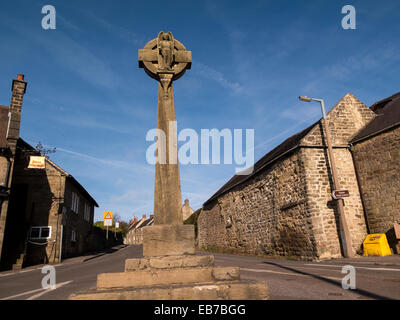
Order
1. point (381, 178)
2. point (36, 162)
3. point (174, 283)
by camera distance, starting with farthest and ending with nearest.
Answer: point (36, 162) → point (381, 178) → point (174, 283)

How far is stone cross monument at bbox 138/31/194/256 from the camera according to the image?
4062 mm

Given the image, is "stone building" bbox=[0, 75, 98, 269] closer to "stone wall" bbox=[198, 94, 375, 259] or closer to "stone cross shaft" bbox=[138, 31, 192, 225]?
"stone wall" bbox=[198, 94, 375, 259]

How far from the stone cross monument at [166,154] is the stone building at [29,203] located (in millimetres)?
12331

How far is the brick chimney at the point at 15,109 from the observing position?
14.1 m

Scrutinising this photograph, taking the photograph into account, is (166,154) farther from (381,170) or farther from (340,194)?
(381,170)

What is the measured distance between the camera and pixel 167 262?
3.69 meters

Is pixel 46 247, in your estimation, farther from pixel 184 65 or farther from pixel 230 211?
pixel 184 65

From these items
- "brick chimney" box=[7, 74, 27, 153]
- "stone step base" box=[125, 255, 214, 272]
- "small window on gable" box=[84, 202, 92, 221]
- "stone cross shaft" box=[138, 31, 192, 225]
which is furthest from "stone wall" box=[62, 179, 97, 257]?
"stone step base" box=[125, 255, 214, 272]

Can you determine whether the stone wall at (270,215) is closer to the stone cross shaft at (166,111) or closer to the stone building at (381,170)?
the stone building at (381,170)

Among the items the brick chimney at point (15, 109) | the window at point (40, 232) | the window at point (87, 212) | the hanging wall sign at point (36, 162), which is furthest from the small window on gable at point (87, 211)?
the brick chimney at point (15, 109)

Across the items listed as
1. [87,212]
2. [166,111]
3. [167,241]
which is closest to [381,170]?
[166,111]

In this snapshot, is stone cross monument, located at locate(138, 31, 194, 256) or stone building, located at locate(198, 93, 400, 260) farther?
stone building, located at locate(198, 93, 400, 260)

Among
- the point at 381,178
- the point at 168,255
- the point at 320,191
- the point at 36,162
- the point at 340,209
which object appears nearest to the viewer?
the point at 168,255

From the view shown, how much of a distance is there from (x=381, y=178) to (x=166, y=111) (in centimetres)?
1078
